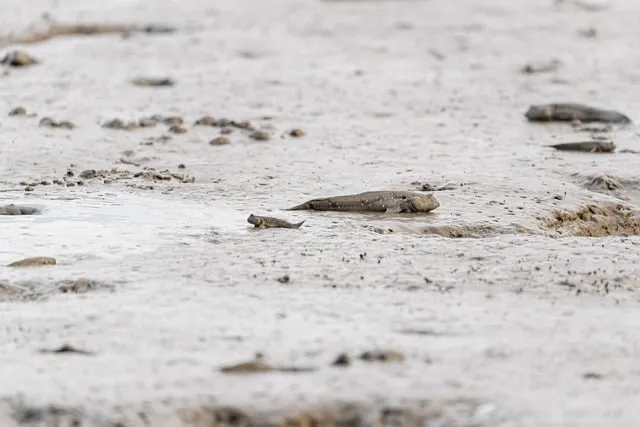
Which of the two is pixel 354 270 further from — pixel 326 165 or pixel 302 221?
pixel 326 165

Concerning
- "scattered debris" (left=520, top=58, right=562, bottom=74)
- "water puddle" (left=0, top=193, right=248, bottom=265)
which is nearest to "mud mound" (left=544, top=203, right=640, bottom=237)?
"water puddle" (left=0, top=193, right=248, bottom=265)

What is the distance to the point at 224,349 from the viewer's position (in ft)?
11.6

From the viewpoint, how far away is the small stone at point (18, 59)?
9.24m

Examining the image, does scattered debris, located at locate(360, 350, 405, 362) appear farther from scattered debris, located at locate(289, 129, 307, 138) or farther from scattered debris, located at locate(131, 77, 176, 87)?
scattered debris, located at locate(131, 77, 176, 87)

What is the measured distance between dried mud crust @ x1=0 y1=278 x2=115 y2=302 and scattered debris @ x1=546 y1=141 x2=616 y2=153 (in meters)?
3.09

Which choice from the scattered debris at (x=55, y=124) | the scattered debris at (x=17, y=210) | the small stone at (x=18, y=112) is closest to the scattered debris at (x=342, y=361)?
the scattered debris at (x=17, y=210)

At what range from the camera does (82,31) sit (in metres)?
11.0

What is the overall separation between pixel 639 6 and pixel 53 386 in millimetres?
10214

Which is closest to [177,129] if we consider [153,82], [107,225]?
[153,82]

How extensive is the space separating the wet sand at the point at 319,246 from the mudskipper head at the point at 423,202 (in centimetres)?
6

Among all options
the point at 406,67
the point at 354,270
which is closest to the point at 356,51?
the point at 406,67

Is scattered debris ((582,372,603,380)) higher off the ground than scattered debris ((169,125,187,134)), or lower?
higher

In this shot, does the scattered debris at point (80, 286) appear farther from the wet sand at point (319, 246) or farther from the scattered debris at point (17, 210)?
the scattered debris at point (17, 210)

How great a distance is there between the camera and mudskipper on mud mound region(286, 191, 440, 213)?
5312 mm
